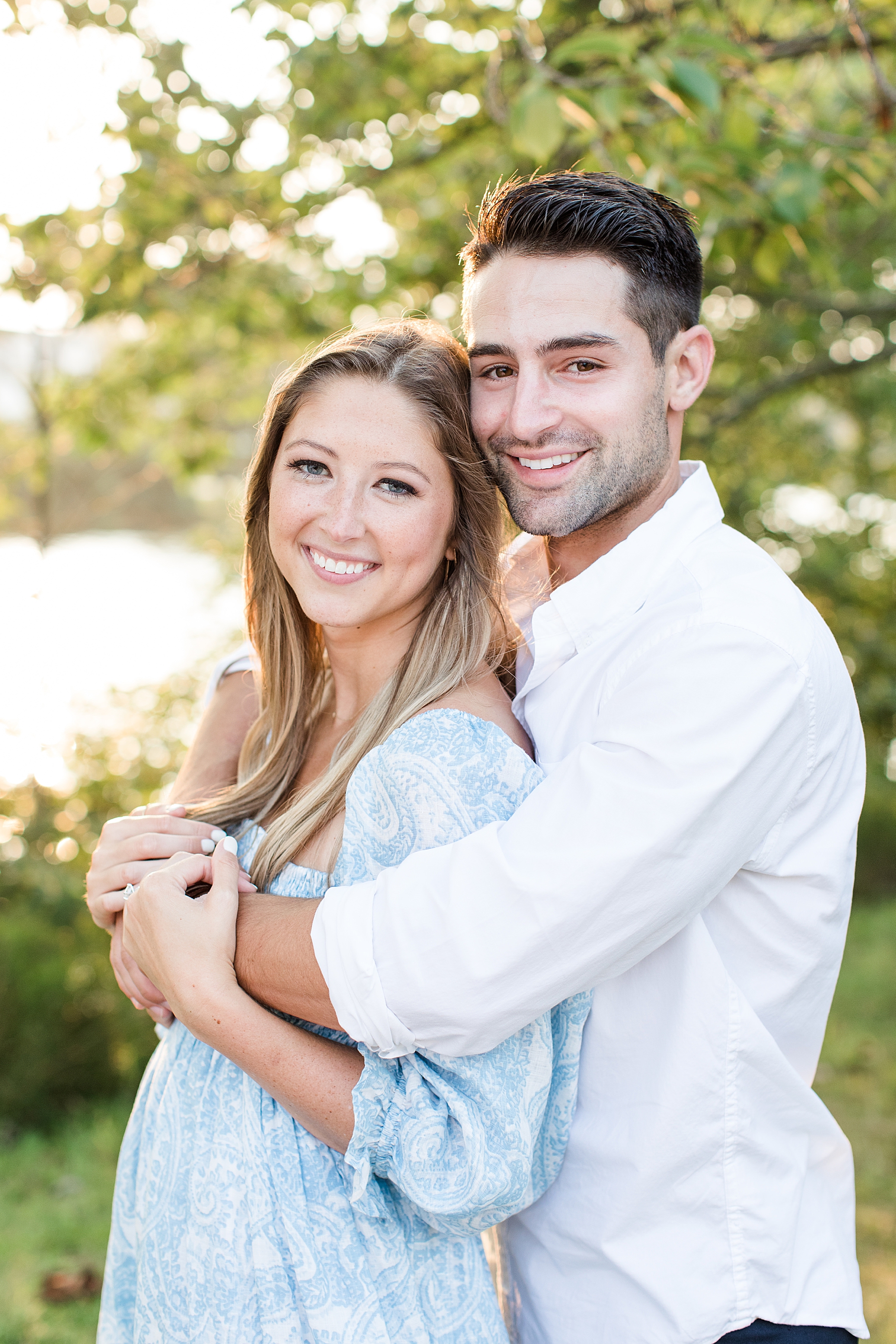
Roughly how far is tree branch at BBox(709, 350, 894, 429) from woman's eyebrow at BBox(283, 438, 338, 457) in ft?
9.25

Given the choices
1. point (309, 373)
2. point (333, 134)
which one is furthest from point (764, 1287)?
point (333, 134)

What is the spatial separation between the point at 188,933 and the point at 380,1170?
0.45 m

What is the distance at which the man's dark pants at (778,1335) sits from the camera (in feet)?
5.35

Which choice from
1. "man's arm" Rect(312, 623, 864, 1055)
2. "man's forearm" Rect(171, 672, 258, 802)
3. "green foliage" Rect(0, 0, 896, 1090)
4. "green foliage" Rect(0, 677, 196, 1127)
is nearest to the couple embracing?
"man's arm" Rect(312, 623, 864, 1055)

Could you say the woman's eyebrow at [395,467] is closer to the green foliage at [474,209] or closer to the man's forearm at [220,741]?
the man's forearm at [220,741]

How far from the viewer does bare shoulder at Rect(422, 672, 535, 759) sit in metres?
1.84

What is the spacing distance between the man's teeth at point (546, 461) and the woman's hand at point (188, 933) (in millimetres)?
873

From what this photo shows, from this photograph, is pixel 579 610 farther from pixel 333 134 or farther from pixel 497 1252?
pixel 333 134

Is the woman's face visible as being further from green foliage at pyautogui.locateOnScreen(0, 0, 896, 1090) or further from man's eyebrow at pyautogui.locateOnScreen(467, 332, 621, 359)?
green foliage at pyautogui.locateOnScreen(0, 0, 896, 1090)

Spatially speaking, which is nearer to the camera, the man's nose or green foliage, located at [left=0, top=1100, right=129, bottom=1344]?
the man's nose

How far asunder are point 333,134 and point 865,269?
9.66 ft

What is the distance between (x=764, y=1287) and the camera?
1.64m

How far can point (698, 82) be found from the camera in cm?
227

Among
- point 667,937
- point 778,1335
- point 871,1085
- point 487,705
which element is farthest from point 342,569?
point 871,1085
